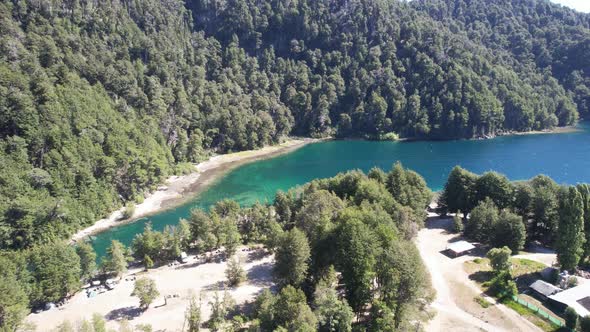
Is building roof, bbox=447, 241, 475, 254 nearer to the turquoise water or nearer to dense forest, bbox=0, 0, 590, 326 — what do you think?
dense forest, bbox=0, 0, 590, 326

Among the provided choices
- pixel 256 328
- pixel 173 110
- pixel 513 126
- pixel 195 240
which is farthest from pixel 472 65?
pixel 256 328

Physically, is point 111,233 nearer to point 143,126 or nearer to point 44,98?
point 44,98

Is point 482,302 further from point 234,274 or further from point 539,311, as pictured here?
point 234,274

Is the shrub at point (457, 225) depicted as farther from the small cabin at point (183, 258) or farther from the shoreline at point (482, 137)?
the shoreline at point (482, 137)

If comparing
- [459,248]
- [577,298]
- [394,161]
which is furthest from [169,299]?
[394,161]

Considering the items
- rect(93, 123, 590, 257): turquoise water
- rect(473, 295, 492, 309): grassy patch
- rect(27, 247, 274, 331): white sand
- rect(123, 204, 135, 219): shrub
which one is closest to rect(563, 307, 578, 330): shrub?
rect(473, 295, 492, 309): grassy patch

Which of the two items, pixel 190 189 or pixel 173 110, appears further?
pixel 173 110

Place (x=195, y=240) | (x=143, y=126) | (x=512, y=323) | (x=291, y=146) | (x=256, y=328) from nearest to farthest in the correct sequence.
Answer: (x=256, y=328), (x=512, y=323), (x=195, y=240), (x=143, y=126), (x=291, y=146)
